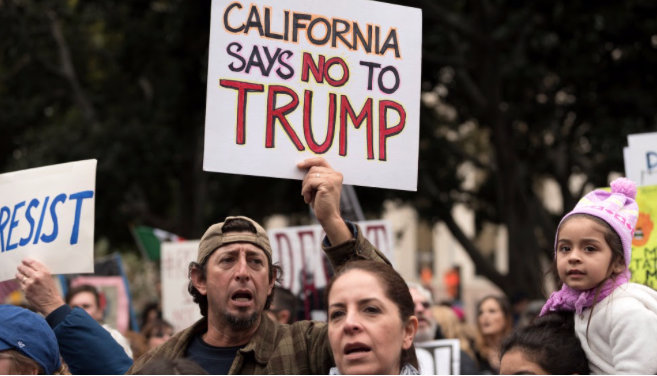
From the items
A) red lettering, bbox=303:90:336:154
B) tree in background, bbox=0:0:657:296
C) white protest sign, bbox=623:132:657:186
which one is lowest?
red lettering, bbox=303:90:336:154

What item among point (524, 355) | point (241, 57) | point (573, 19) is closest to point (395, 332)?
point (524, 355)

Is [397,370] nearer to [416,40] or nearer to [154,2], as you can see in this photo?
[416,40]

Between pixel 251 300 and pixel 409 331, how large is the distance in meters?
0.76

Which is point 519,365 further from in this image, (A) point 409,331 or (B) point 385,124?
(B) point 385,124

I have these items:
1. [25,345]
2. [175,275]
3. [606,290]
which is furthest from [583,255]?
[175,275]

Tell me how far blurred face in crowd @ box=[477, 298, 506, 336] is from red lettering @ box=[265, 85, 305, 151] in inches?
147

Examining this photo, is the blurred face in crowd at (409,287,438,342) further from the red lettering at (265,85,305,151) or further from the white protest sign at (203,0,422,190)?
the red lettering at (265,85,305,151)

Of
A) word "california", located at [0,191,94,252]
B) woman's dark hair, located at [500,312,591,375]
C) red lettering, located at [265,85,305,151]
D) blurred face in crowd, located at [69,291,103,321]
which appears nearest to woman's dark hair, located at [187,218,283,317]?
red lettering, located at [265,85,305,151]

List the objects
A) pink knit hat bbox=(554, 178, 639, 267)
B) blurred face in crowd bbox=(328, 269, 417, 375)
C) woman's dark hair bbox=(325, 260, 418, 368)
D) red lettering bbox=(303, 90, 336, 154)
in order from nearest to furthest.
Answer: blurred face in crowd bbox=(328, 269, 417, 375)
woman's dark hair bbox=(325, 260, 418, 368)
pink knit hat bbox=(554, 178, 639, 267)
red lettering bbox=(303, 90, 336, 154)

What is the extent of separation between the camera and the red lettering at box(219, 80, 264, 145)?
3.82 m

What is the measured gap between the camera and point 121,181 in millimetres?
14875

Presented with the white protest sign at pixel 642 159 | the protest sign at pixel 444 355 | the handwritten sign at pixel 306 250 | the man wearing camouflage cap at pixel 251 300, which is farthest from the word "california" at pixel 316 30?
the handwritten sign at pixel 306 250

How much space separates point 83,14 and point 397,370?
46.7 ft

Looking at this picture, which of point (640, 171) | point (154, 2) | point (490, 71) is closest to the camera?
point (640, 171)
